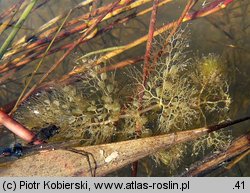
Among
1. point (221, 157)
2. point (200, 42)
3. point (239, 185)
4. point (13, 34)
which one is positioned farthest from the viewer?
point (200, 42)

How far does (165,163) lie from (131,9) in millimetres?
1664

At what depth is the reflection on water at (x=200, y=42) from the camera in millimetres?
2340

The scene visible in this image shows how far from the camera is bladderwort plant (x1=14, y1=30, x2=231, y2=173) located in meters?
2.09

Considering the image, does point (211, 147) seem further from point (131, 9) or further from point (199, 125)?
point (131, 9)

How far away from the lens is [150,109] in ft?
6.98

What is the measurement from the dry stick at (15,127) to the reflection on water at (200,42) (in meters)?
0.65

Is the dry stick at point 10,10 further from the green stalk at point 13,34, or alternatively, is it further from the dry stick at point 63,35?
the green stalk at point 13,34

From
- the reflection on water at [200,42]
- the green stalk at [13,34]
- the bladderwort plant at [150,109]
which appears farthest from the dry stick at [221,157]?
the green stalk at [13,34]

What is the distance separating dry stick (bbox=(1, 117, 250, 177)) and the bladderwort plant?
0.37 ft

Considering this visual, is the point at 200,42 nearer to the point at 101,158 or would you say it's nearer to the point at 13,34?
the point at 101,158

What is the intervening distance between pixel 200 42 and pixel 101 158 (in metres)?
1.50

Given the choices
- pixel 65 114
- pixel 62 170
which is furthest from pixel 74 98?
Answer: pixel 62 170

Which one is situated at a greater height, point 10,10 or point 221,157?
point 10,10

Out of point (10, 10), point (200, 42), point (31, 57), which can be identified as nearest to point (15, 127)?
point (31, 57)
